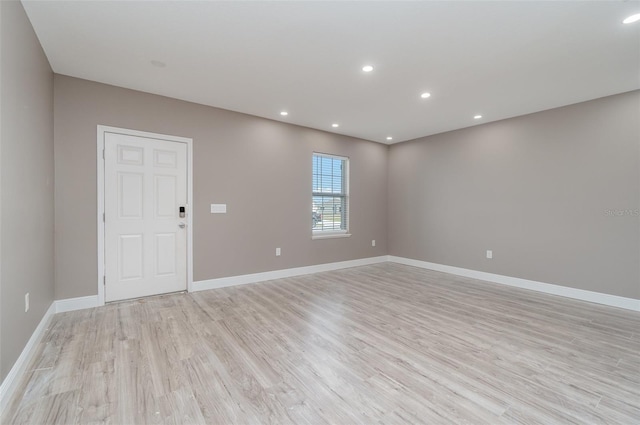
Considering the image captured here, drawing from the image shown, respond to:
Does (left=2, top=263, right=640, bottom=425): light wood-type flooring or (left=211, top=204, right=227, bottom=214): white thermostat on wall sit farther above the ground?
(left=211, top=204, right=227, bottom=214): white thermostat on wall

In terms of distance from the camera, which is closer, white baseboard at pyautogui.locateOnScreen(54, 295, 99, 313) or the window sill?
white baseboard at pyautogui.locateOnScreen(54, 295, 99, 313)

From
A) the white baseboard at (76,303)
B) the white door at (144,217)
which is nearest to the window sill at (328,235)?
the white door at (144,217)

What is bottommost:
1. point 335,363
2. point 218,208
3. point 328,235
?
point 335,363

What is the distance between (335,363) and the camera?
7.07 feet

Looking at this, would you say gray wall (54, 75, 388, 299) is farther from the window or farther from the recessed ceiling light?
the recessed ceiling light

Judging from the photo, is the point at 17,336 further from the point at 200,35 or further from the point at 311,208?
the point at 311,208

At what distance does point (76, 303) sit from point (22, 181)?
69.5 inches

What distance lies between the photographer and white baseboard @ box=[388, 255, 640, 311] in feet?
11.4

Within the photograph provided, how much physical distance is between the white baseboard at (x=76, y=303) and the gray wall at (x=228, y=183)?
6cm

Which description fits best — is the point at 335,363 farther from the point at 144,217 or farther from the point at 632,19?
the point at 632,19

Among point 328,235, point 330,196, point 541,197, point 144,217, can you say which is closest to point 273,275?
point 328,235

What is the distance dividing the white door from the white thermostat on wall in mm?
372

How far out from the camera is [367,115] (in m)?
4.39

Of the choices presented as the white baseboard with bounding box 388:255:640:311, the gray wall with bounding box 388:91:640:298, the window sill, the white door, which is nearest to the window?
the window sill
